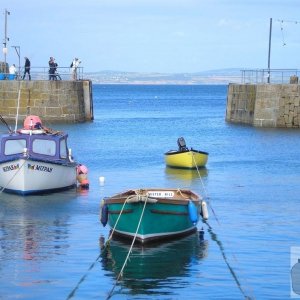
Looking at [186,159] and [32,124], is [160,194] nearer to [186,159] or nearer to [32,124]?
[32,124]

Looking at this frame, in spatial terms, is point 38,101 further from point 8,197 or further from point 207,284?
point 207,284

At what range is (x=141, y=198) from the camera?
18875mm

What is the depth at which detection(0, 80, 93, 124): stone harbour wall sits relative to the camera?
53.3m

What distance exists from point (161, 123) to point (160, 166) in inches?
1324

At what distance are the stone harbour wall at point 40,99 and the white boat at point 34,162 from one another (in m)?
25.4

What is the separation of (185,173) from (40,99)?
20326mm

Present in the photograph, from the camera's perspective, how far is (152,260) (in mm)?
18328

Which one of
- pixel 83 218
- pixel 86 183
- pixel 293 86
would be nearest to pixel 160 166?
pixel 86 183

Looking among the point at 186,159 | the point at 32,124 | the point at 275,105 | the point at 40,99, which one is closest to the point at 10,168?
the point at 32,124

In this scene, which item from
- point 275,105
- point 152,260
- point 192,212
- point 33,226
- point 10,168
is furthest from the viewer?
point 275,105

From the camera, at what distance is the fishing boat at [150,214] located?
62.5ft

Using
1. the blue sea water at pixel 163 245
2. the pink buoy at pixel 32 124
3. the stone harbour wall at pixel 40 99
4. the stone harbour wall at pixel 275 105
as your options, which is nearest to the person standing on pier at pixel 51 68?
the stone harbour wall at pixel 40 99

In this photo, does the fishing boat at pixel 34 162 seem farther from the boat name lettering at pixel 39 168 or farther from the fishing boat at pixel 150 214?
the fishing boat at pixel 150 214

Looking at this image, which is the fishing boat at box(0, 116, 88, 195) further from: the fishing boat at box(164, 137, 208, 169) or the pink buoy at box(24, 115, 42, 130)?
the fishing boat at box(164, 137, 208, 169)
